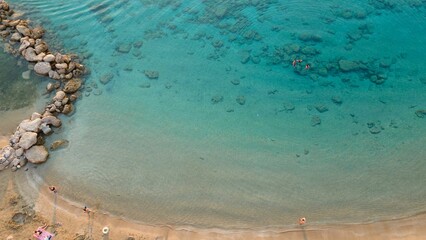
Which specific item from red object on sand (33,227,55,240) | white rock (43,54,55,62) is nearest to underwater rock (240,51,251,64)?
white rock (43,54,55,62)

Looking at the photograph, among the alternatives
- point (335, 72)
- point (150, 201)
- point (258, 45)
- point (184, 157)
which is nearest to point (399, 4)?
point (335, 72)

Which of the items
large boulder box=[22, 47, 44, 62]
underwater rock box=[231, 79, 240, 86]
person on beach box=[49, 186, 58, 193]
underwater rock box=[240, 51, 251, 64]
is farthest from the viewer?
underwater rock box=[240, 51, 251, 64]

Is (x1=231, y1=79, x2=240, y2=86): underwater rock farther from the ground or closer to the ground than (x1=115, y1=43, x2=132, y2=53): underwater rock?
closer to the ground

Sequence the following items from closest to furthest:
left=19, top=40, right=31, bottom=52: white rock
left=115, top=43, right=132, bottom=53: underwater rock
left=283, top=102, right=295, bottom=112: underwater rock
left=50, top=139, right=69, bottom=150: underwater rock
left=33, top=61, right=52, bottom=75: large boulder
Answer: left=50, top=139, right=69, bottom=150: underwater rock
left=283, top=102, right=295, bottom=112: underwater rock
left=33, top=61, right=52, bottom=75: large boulder
left=19, top=40, right=31, bottom=52: white rock
left=115, top=43, right=132, bottom=53: underwater rock

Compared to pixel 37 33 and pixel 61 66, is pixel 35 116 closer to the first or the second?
pixel 61 66

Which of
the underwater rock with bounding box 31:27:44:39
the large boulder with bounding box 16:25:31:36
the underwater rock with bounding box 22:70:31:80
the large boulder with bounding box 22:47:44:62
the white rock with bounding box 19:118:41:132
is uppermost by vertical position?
the large boulder with bounding box 16:25:31:36

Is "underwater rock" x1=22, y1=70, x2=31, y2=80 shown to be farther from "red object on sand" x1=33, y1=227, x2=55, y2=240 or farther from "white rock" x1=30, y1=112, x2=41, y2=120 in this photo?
"red object on sand" x1=33, y1=227, x2=55, y2=240

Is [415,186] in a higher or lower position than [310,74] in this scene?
lower

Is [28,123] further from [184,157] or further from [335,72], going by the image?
[335,72]
